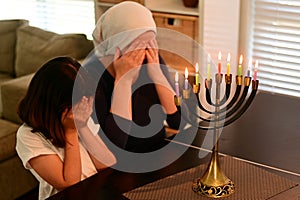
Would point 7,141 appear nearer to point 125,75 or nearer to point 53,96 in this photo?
point 125,75

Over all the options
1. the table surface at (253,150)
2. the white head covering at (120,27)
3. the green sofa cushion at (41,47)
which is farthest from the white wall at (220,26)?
the white head covering at (120,27)

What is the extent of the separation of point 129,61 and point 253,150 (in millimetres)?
575

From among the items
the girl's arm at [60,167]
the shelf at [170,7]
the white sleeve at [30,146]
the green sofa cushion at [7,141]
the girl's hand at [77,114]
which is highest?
the shelf at [170,7]

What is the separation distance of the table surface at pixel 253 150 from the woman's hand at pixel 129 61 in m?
0.36

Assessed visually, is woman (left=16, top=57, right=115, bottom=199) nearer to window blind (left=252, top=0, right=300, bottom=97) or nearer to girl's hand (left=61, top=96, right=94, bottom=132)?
girl's hand (left=61, top=96, right=94, bottom=132)

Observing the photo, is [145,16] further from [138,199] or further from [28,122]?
[138,199]

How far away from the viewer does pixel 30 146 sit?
172cm

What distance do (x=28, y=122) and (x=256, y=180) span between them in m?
0.76

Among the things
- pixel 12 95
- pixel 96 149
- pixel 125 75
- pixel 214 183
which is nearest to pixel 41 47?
pixel 12 95

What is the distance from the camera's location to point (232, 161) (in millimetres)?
1745

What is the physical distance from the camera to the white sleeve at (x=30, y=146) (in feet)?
5.61

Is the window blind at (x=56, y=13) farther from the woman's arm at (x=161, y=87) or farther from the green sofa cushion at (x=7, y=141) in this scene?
the woman's arm at (x=161, y=87)

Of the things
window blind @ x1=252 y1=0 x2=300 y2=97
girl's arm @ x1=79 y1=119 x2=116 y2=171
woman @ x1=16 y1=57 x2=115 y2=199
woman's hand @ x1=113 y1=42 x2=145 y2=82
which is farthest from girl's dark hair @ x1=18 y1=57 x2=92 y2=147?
window blind @ x1=252 y1=0 x2=300 y2=97

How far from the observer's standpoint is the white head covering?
82.0 inches
